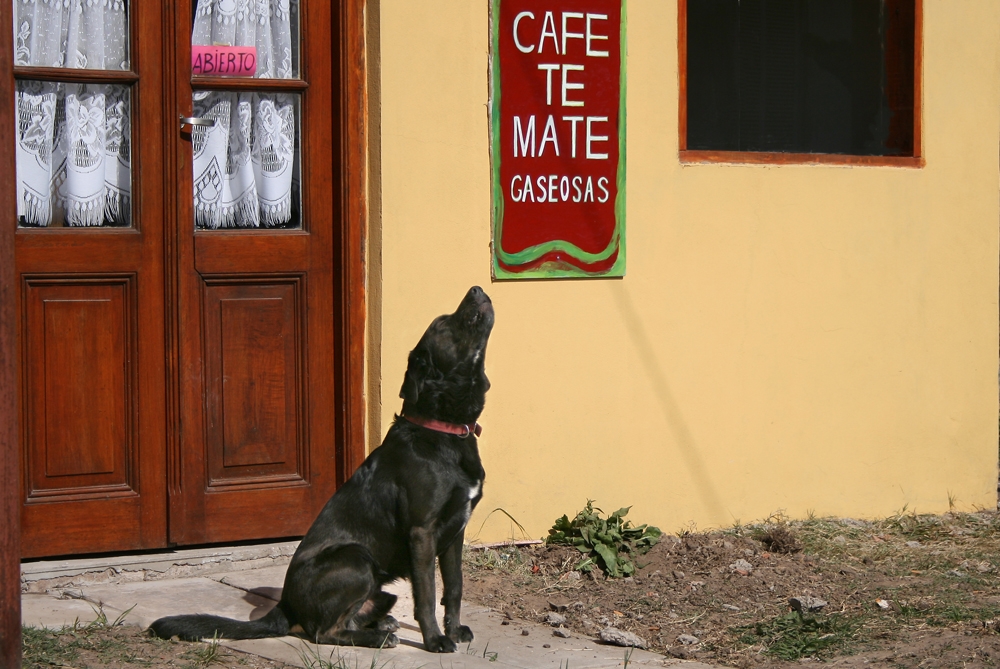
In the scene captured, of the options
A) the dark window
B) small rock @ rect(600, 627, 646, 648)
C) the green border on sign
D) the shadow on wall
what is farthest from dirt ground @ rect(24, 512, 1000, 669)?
the dark window

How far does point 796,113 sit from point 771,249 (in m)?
0.85

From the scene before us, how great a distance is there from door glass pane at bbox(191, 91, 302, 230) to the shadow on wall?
5.49ft

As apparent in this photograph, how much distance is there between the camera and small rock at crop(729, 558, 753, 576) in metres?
5.71

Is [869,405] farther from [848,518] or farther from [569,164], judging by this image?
[569,164]

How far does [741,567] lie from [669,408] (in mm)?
911

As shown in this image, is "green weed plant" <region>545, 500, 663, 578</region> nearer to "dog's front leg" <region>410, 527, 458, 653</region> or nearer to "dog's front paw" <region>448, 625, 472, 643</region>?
"dog's front paw" <region>448, 625, 472, 643</region>

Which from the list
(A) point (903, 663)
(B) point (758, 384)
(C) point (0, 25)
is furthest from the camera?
(B) point (758, 384)

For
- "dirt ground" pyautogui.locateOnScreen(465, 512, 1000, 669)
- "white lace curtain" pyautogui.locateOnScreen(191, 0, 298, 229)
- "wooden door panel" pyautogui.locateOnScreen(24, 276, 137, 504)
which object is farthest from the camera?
"white lace curtain" pyautogui.locateOnScreen(191, 0, 298, 229)

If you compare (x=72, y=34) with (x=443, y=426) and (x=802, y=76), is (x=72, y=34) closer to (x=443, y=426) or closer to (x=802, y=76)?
(x=443, y=426)

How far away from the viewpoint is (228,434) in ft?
18.2

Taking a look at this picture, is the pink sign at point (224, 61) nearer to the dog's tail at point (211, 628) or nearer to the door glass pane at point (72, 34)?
the door glass pane at point (72, 34)

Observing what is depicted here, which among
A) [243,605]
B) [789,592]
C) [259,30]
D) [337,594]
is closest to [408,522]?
[337,594]

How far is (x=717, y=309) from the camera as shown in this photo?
6.36m

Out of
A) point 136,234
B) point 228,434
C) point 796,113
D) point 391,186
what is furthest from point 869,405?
point 136,234
